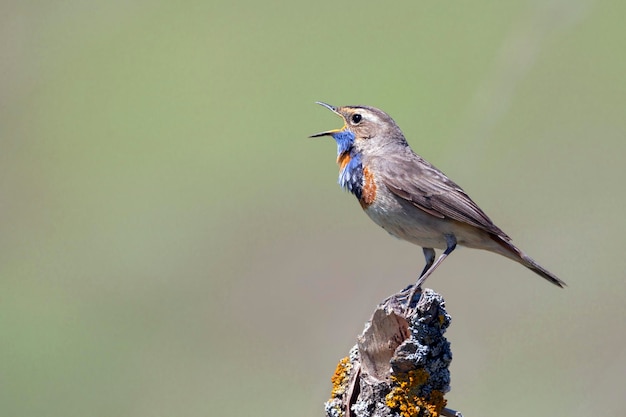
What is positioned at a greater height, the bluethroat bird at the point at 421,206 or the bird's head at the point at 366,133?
the bird's head at the point at 366,133

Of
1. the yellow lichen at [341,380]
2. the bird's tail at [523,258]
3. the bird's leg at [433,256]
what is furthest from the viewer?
the bird's tail at [523,258]

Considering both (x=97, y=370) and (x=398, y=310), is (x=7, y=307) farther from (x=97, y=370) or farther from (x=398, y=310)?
(x=398, y=310)

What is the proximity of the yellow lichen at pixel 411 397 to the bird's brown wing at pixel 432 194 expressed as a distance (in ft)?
7.31

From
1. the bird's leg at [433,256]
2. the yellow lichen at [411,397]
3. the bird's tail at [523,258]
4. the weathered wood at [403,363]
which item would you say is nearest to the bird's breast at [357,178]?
the bird's leg at [433,256]

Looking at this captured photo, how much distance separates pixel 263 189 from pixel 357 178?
45.3 ft

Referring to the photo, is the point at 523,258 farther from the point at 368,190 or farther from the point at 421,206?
the point at 368,190

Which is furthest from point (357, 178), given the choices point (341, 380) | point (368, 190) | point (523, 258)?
point (341, 380)

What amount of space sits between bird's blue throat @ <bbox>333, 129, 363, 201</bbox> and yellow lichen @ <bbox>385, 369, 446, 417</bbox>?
2.50 m

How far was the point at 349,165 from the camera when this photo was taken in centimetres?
888

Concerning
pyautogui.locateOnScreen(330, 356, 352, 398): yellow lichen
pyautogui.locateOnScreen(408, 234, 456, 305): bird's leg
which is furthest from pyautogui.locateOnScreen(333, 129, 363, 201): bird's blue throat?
pyautogui.locateOnScreen(330, 356, 352, 398): yellow lichen

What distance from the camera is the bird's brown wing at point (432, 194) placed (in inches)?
330

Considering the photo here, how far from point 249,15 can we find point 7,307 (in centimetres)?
1090

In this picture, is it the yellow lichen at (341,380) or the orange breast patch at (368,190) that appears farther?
the orange breast patch at (368,190)

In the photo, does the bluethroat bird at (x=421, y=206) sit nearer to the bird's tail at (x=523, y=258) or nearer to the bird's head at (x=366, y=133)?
the bird's tail at (x=523, y=258)
